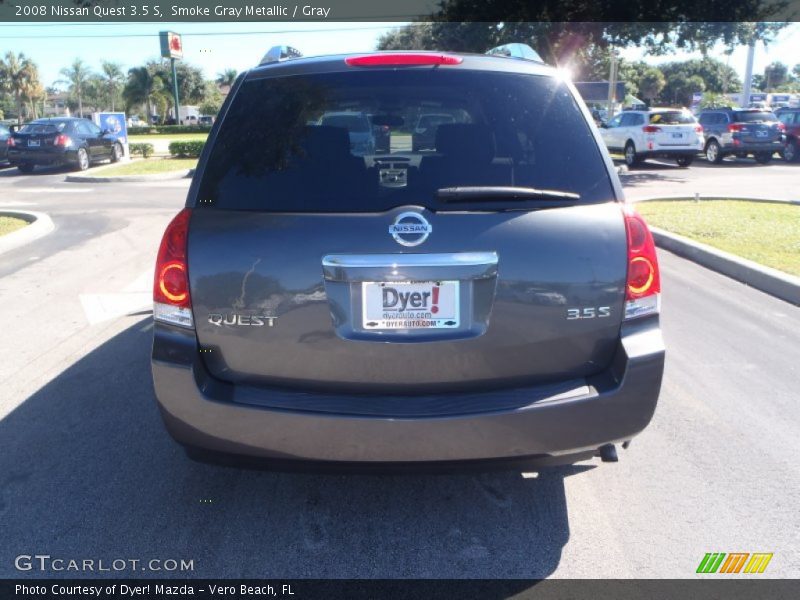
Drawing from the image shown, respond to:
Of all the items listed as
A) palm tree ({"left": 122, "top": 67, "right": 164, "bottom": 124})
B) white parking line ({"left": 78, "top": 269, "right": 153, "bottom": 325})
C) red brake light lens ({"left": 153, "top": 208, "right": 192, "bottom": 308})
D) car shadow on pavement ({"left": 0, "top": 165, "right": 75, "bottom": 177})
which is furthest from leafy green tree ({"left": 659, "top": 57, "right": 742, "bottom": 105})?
red brake light lens ({"left": 153, "top": 208, "right": 192, "bottom": 308})

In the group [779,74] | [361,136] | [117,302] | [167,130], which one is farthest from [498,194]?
[779,74]

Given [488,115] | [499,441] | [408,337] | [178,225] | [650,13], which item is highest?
[650,13]

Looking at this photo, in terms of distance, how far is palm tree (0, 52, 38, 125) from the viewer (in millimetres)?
95000

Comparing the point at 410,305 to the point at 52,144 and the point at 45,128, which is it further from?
the point at 45,128

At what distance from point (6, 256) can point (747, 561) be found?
8.97 meters

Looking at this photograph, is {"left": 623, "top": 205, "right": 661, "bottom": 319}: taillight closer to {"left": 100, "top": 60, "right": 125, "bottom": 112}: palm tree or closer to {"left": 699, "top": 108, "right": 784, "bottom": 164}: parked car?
{"left": 699, "top": 108, "right": 784, "bottom": 164}: parked car

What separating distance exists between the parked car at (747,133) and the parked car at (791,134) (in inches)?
30.5

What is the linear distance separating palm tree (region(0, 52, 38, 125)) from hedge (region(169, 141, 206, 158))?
82.5 meters

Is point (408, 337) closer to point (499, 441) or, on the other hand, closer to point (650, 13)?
point (499, 441)

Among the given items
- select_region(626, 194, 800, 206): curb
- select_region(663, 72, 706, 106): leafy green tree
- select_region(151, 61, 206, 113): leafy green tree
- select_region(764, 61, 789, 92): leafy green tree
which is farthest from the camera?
select_region(764, 61, 789, 92): leafy green tree

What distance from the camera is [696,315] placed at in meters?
6.43

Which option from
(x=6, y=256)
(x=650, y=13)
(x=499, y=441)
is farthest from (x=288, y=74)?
(x=650, y=13)

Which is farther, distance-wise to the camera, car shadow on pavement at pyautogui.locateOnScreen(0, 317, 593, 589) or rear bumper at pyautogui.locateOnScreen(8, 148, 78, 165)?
rear bumper at pyautogui.locateOnScreen(8, 148, 78, 165)

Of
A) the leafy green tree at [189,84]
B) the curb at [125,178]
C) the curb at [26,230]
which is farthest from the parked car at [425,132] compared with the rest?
the leafy green tree at [189,84]
